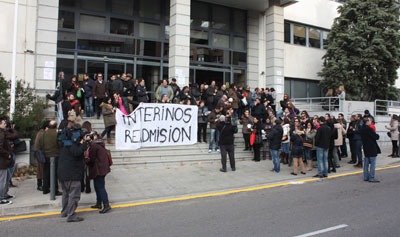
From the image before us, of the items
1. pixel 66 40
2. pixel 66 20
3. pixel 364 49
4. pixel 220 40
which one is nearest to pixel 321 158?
pixel 220 40

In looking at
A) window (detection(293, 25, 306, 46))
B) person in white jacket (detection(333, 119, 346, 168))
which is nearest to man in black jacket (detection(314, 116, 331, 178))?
person in white jacket (detection(333, 119, 346, 168))

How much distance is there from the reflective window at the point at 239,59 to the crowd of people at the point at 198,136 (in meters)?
3.43

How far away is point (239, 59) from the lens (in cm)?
1997

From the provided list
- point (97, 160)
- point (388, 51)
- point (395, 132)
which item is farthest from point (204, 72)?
point (97, 160)

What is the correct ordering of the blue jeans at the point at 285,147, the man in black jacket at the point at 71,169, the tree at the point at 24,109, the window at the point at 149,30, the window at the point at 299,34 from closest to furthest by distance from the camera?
the man in black jacket at the point at 71,169, the tree at the point at 24,109, the blue jeans at the point at 285,147, the window at the point at 149,30, the window at the point at 299,34

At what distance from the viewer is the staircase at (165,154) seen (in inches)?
428

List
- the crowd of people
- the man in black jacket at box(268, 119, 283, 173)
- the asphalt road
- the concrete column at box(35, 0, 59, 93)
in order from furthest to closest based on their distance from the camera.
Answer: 1. the concrete column at box(35, 0, 59, 93)
2. the man in black jacket at box(268, 119, 283, 173)
3. the crowd of people
4. the asphalt road

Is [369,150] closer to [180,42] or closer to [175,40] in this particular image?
[180,42]

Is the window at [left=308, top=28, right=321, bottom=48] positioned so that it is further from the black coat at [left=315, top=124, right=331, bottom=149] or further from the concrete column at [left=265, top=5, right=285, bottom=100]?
the black coat at [left=315, top=124, right=331, bottom=149]

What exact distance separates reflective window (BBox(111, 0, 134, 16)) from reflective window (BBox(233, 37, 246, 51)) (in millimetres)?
6643

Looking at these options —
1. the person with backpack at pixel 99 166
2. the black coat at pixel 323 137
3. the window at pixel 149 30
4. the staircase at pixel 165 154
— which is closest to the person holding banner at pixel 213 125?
the staircase at pixel 165 154

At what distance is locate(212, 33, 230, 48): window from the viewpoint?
19219mm

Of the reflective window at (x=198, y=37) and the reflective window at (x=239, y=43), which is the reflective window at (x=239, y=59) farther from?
the reflective window at (x=198, y=37)

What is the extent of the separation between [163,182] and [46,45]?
903 centimetres
